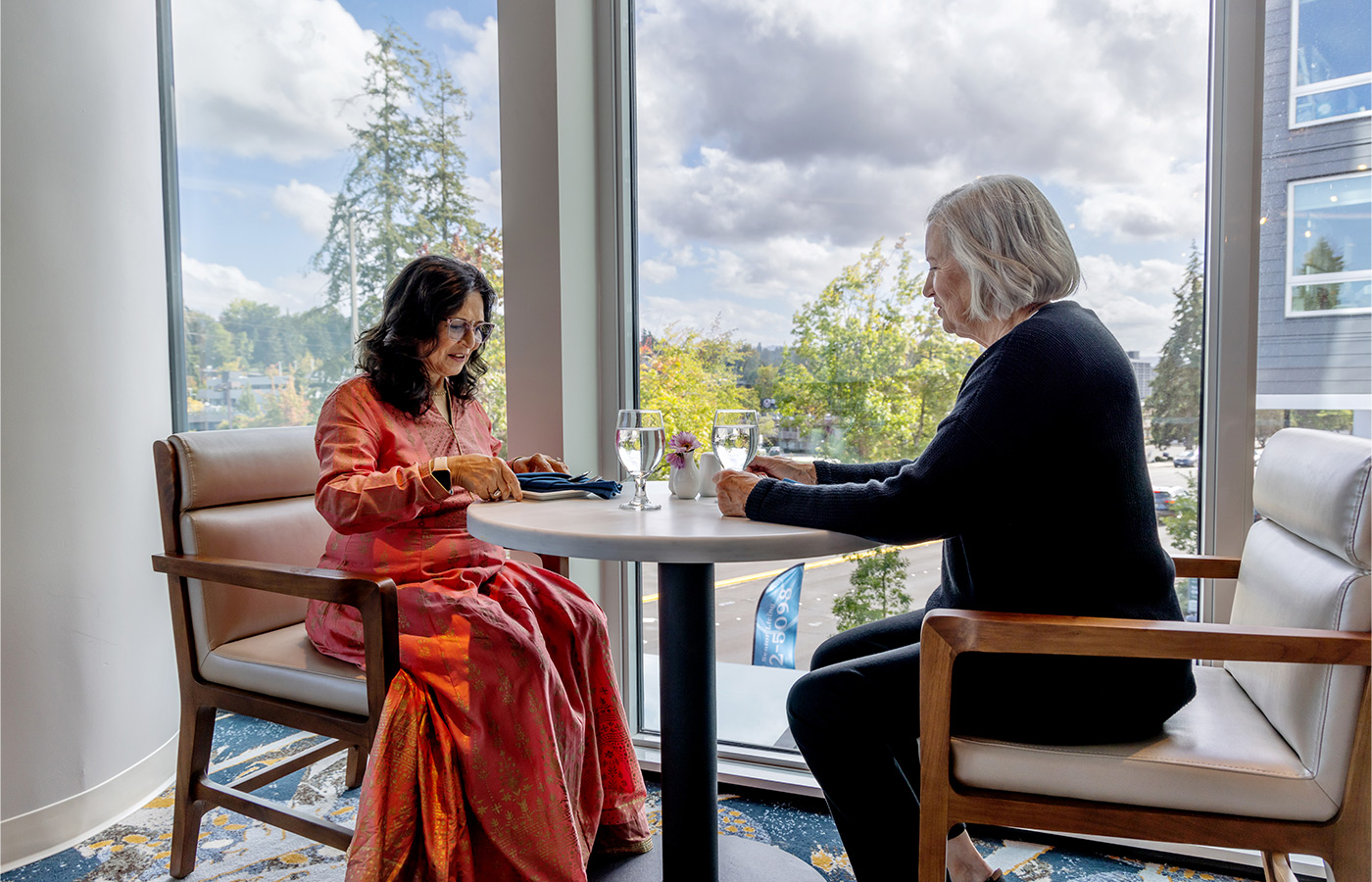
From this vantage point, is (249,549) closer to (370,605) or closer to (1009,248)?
(370,605)

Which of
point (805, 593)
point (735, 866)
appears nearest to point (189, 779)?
point (735, 866)

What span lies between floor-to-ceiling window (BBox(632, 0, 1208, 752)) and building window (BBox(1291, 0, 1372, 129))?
7.3 inches

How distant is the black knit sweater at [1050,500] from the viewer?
1270mm

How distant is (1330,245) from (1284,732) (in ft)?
3.94

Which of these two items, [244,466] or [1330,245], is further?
[244,466]

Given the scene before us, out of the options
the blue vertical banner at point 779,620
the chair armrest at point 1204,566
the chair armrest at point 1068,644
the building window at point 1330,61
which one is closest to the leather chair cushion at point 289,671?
the chair armrest at point 1068,644

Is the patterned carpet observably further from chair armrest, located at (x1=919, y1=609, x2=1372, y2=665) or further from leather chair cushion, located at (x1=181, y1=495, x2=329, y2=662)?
chair armrest, located at (x1=919, y1=609, x2=1372, y2=665)

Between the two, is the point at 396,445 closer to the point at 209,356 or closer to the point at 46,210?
the point at 46,210

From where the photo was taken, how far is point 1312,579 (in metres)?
1.27

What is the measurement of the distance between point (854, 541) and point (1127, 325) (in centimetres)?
119

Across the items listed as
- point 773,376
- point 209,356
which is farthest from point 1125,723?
point 209,356

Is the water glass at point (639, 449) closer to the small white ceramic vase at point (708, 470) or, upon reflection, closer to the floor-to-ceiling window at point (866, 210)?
the small white ceramic vase at point (708, 470)

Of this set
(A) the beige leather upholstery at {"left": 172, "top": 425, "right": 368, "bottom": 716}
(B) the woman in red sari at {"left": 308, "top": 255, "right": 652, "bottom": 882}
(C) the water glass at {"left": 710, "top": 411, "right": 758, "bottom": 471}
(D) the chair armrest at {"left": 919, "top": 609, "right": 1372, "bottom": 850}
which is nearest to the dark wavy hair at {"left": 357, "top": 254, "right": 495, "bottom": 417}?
(B) the woman in red sari at {"left": 308, "top": 255, "right": 652, "bottom": 882}

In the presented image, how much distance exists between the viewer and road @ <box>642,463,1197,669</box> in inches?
89.7
